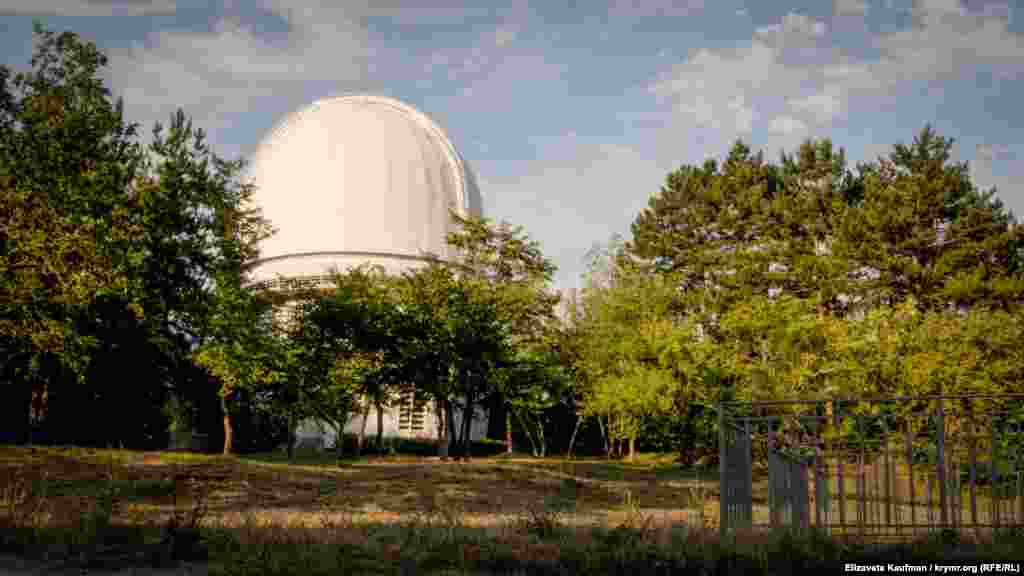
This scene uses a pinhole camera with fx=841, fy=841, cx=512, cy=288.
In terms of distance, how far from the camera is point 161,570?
709cm

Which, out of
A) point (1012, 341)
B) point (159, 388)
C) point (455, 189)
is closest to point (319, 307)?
point (159, 388)

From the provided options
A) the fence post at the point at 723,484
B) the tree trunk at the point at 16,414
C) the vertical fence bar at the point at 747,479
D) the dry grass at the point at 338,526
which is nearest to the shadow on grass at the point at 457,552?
the dry grass at the point at 338,526

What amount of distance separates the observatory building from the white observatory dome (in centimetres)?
5

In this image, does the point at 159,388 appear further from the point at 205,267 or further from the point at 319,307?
the point at 205,267

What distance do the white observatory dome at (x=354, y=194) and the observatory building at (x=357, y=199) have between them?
0.16 ft

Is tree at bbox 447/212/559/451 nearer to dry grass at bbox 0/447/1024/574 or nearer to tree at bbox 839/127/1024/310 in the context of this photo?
dry grass at bbox 0/447/1024/574

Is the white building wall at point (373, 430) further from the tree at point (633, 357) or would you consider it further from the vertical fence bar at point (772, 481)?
the vertical fence bar at point (772, 481)

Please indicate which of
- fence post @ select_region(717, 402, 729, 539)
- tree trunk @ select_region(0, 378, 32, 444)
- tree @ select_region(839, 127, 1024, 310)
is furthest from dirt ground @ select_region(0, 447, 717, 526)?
tree @ select_region(839, 127, 1024, 310)

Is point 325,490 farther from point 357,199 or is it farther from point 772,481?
point 357,199

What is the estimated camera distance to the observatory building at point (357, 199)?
40.9 metres

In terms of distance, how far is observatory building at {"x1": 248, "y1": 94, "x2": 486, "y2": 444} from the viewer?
134ft

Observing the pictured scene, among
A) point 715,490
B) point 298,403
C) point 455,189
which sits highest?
point 455,189

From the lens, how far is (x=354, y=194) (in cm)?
4175

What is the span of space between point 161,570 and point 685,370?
20.0m
